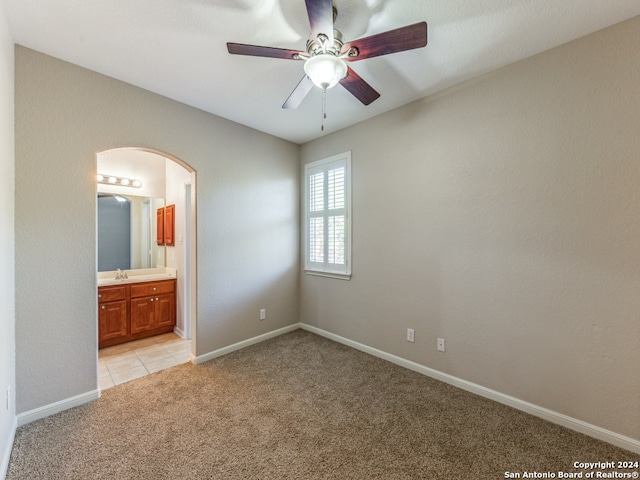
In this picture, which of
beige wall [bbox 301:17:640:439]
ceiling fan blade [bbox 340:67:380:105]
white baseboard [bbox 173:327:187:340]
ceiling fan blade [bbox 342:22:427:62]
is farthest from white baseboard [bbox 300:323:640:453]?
ceiling fan blade [bbox 342:22:427:62]

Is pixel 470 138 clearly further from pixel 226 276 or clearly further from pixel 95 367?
pixel 95 367

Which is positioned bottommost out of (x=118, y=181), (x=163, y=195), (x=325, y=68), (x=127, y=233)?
(x=127, y=233)

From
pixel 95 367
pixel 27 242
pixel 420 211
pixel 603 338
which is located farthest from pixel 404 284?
pixel 27 242

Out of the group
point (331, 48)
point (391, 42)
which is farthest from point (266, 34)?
point (391, 42)

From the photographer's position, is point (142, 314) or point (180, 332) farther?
point (180, 332)

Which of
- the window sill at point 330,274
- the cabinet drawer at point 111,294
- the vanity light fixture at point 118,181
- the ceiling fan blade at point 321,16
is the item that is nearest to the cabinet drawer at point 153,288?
the cabinet drawer at point 111,294

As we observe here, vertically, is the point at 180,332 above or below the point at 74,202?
below

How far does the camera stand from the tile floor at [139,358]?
8.95 feet

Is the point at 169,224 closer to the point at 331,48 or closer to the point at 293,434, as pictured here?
the point at 293,434

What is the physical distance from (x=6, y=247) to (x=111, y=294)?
72.8 inches

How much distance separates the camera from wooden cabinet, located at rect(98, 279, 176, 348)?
335cm

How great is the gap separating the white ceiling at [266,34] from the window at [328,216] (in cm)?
109

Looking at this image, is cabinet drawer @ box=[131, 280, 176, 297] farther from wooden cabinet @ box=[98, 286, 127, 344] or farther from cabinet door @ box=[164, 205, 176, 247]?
cabinet door @ box=[164, 205, 176, 247]

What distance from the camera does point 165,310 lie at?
385 cm
